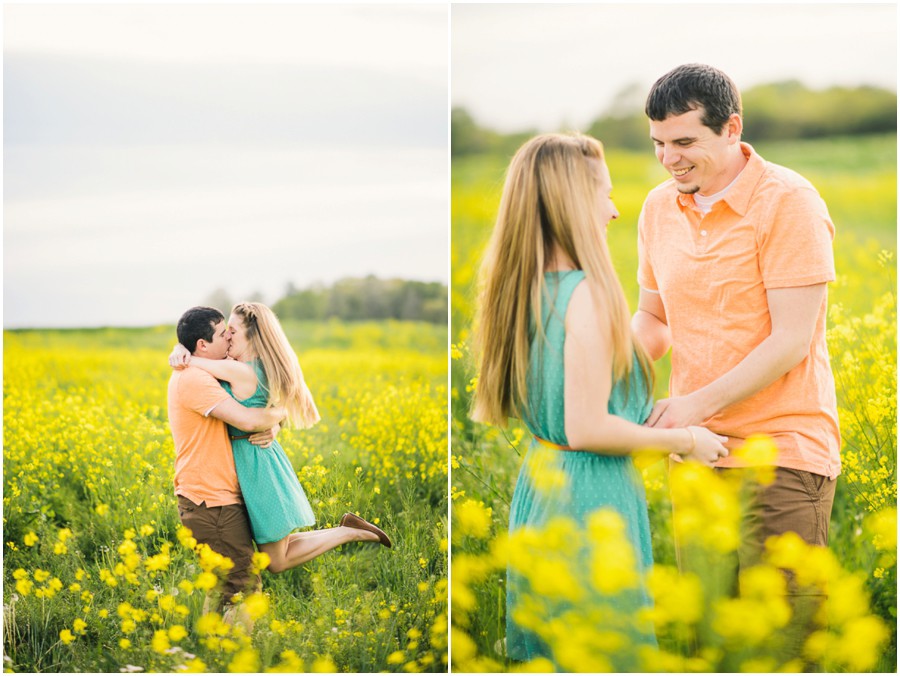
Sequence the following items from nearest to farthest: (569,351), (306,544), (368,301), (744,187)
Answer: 1. (569,351)
2. (744,187)
3. (306,544)
4. (368,301)

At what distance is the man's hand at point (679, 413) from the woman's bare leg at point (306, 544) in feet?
3.67

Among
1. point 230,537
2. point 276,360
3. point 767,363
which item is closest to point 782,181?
point 767,363

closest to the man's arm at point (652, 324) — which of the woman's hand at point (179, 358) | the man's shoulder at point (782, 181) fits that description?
the man's shoulder at point (782, 181)

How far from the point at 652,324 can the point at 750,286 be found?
0.40 metres

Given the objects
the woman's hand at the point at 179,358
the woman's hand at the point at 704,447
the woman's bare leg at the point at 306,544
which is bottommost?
the woman's bare leg at the point at 306,544

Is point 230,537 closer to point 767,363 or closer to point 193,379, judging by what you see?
point 193,379

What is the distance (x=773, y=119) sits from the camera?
3145 mm

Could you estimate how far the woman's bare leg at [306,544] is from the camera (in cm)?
296

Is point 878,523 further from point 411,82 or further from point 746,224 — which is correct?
point 411,82

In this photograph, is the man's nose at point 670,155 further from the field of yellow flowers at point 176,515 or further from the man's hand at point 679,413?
the field of yellow flowers at point 176,515

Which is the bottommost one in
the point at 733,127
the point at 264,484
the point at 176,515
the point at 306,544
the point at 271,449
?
the point at 306,544

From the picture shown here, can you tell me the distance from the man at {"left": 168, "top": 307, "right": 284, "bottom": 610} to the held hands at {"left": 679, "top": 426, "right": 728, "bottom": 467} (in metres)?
1.37

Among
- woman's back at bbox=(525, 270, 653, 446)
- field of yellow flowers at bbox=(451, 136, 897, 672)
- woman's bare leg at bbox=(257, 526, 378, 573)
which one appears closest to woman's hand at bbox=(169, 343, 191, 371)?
woman's bare leg at bbox=(257, 526, 378, 573)

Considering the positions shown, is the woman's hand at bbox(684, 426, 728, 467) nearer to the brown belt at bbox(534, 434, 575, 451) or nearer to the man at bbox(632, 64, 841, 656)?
the man at bbox(632, 64, 841, 656)
